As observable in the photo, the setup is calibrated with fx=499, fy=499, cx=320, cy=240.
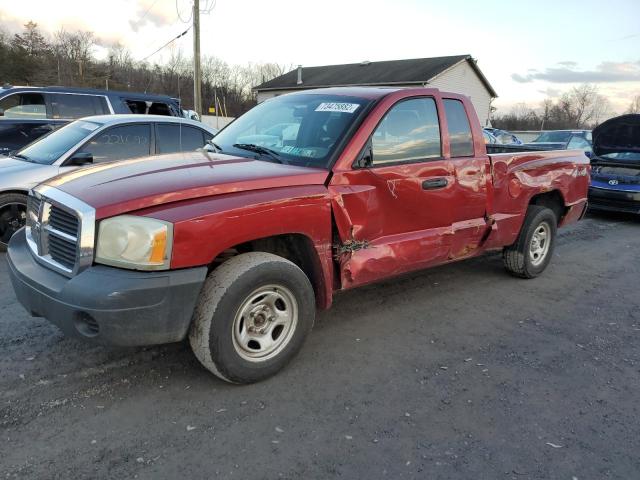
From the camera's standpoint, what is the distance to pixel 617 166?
34.3 ft

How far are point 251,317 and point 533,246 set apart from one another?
3.94 meters

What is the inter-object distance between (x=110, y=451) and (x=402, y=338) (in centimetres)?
231

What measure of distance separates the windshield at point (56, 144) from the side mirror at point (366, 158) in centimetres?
407

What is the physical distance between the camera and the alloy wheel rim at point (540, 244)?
575 centimetres

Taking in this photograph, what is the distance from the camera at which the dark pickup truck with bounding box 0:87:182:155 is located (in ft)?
25.0

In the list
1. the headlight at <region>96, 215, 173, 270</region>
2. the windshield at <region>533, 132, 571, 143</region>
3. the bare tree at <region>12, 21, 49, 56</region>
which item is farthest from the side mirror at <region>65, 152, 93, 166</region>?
the bare tree at <region>12, 21, 49, 56</region>

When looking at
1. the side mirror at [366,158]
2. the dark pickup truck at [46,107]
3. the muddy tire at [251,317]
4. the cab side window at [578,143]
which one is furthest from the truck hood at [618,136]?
the muddy tire at [251,317]

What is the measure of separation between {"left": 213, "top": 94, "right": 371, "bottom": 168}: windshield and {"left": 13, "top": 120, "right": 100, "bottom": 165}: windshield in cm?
266

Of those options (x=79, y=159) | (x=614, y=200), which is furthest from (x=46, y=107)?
(x=614, y=200)

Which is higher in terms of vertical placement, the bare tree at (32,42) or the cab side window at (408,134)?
the bare tree at (32,42)

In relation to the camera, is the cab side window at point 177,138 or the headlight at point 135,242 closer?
the headlight at point 135,242

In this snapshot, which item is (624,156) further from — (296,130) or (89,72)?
(89,72)

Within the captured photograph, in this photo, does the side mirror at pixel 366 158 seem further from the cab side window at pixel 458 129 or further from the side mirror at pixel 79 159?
the side mirror at pixel 79 159

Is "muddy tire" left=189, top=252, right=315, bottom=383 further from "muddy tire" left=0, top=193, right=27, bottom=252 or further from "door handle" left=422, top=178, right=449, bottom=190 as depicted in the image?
"muddy tire" left=0, top=193, right=27, bottom=252
